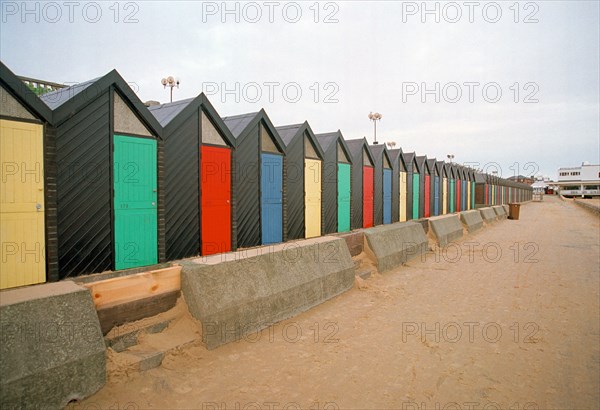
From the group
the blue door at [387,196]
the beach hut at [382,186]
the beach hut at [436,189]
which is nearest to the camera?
the beach hut at [382,186]

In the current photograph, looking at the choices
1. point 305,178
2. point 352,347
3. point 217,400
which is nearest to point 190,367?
point 217,400

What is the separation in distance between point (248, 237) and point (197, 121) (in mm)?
3229

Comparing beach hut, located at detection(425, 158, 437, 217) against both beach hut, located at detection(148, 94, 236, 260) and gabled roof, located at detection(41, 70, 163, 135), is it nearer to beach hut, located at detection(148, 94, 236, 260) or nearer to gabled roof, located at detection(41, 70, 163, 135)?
beach hut, located at detection(148, 94, 236, 260)

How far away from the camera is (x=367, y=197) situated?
16.1 meters

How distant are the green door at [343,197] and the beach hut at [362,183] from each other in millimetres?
453

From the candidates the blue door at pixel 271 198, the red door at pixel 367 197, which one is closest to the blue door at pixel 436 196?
the red door at pixel 367 197

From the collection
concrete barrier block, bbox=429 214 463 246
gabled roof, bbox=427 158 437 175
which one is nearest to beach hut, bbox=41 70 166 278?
concrete barrier block, bbox=429 214 463 246

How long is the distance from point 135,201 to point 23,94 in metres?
2.51

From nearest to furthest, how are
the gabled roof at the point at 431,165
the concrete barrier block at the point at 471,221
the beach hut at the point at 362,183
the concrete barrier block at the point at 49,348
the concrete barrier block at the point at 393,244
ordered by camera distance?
1. the concrete barrier block at the point at 49,348
2. the concrete barrier block at the point at 393,244
3. the beach hut at the point at 362,183
4. the concrete barrier block at the point at 471,221
5. the gabled roof at the point at 431,165

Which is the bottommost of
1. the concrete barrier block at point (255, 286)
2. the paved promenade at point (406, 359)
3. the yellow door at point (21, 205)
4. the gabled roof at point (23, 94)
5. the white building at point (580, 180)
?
the paved promenade at point (406, 359)

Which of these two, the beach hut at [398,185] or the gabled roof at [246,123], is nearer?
the gabled roof at [246,123]

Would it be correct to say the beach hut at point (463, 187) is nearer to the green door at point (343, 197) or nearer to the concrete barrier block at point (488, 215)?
the concrete barrier block at point (488, 215)

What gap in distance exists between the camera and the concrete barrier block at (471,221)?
2220 cm

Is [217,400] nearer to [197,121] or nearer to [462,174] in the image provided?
[197,121]
